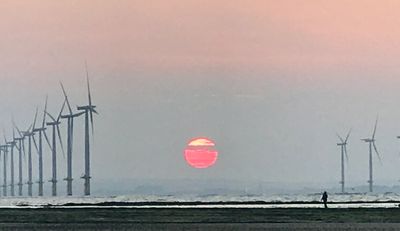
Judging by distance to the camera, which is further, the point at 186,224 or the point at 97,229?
the point at 186,224

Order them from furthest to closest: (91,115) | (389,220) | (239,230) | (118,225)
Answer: (91,115), (389,220), (118,225), (239,230)

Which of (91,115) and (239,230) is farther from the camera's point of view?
(91,115)

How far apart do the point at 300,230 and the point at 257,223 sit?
32.4ft

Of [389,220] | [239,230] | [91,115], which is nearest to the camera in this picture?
[239,230]

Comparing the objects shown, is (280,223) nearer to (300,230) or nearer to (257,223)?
(257,223)

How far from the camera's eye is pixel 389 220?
73438mm

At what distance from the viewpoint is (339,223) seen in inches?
2800

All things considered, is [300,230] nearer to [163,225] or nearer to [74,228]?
[163,225]

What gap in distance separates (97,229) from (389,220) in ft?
78.3

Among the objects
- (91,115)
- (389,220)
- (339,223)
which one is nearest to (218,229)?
(339,223)

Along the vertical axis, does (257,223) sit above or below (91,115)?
below

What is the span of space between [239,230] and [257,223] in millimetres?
10580

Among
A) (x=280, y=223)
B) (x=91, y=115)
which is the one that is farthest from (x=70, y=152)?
(x=280, y=223)

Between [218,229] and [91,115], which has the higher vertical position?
[91,115]
